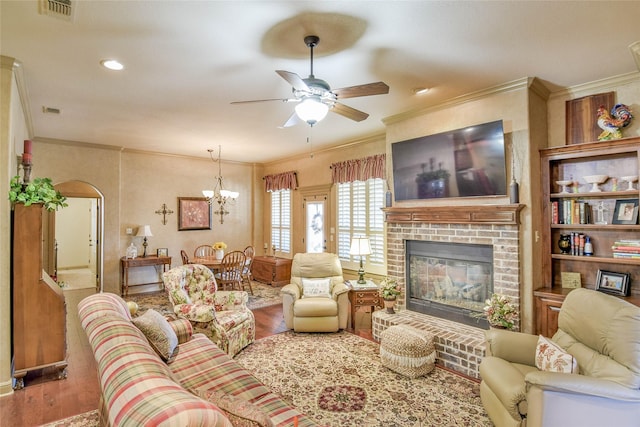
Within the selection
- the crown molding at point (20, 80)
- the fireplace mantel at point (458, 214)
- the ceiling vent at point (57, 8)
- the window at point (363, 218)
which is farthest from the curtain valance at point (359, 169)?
the crown molding at point (20, 80)

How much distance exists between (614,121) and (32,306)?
5.78 m

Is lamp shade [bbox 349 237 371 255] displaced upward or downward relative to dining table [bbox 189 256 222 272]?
upward

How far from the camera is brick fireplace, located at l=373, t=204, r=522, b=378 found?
10.9 ft

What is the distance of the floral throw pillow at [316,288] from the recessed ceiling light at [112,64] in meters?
3.27

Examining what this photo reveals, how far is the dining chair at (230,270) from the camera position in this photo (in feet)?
20.1

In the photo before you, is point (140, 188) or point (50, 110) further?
point (140, 188)

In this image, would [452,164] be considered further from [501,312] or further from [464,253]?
[501,312]

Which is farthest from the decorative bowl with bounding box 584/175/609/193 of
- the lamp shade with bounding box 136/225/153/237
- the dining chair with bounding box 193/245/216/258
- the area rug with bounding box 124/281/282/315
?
the lamp shade with bounding box 136/225/153/237

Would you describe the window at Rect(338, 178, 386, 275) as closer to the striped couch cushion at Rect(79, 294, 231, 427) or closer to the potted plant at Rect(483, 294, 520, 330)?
the potted plant at Rect(483, 294, 520, 330)

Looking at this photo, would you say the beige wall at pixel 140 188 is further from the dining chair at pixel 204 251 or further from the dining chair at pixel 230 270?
the dining chair at pixel 230 270

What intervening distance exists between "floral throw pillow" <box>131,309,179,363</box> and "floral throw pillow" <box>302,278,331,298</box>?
219 centimetres

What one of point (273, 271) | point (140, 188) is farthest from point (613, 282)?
point (140, 188)

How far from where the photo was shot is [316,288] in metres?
4.59

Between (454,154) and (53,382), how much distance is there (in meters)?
4.71
